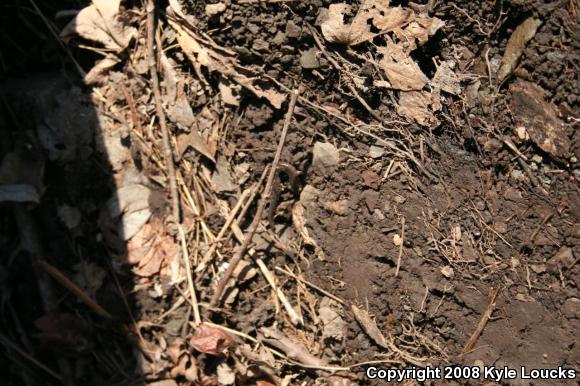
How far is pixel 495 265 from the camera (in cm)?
236

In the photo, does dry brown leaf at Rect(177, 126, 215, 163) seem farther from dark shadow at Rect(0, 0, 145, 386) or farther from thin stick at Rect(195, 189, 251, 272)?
dark shadow at Rect(0, 0, 145, 386)

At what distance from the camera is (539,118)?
2363mm

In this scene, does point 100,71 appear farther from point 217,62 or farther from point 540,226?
point 540,226

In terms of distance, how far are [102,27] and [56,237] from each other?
111 cm

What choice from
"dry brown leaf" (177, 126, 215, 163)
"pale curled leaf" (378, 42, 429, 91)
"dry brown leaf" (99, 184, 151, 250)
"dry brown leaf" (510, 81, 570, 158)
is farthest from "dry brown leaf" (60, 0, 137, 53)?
"dry brown leaf" (510, 81, 570, 158)

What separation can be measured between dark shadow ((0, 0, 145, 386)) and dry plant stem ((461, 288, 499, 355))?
62.0 inches

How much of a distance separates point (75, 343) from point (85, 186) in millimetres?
792

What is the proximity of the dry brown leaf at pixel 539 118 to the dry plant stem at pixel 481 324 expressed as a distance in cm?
67

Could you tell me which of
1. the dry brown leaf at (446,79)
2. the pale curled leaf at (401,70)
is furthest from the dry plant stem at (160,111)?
the dry brown leaf at (446,79)

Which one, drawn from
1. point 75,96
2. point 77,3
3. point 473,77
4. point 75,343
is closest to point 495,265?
point 473,77

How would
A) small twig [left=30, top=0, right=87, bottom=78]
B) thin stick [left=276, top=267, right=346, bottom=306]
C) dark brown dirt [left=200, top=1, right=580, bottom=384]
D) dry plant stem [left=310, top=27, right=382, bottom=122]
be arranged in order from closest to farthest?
1. dark brown dirt [left=200, top=1, right=580, bottom=384]
2. dry plant stem [left=310, top=27, right=382, bottom=122]
3. thin stick [left=276, top=267, right=346, bottom=306]
4. small twig [left=30, top=0, right=87, bottom=78]

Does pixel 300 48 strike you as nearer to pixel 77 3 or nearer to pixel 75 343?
pixel 77 3

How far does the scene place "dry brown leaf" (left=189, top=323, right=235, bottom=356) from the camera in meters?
2.50

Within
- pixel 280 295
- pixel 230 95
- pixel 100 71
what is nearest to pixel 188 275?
pixel 280 295
